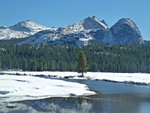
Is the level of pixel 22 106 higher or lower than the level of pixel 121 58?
lower

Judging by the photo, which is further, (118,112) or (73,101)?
(73,101)

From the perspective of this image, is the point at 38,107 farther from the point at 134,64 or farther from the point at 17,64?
the point at 134,64

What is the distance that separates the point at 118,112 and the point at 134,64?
5799 inches

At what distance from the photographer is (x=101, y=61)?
18188 cm

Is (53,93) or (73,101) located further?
(53,93)

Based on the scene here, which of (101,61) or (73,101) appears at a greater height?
(101,61)

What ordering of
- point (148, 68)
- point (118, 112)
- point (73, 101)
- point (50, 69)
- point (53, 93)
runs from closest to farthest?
1. point (118, 112)
2. point (73, 101)
3. point (53, 93)
4. point (50, 69)
5. point (148, 68)

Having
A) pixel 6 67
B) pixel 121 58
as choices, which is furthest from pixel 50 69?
pixel 121 58

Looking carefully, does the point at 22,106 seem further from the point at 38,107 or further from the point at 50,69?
the point at 50,69

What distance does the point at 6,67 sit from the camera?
17200 cm

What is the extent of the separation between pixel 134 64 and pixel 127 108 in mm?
143799

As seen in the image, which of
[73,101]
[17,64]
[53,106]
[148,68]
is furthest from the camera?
[148,68]

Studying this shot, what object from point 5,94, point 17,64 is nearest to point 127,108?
point 5,94

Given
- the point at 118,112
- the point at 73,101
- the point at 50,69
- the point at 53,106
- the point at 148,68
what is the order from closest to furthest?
the point at 118,112 < the point at 53,106 < the point at 73,101 < the point at 50,69 < the point at 148,68
